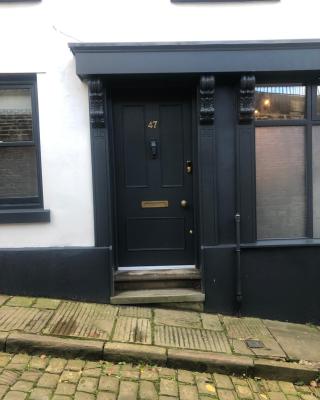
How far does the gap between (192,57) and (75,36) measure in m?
1.34

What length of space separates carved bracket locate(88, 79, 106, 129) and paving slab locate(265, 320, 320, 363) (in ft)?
9.95

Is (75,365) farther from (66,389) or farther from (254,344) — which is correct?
(254,344)

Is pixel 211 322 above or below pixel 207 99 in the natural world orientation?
below

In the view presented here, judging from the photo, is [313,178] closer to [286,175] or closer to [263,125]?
[286,175]

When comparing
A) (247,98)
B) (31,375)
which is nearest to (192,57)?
(247,98)

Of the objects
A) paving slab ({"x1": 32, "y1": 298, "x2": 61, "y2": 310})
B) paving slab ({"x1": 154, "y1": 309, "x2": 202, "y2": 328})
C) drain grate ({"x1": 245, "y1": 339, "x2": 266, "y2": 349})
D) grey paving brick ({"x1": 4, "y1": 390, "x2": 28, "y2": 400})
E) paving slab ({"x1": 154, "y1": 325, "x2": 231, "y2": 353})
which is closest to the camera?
grey paving brick ({"x1": 4, "y1": 390, "x2": 28, "y2": 400})

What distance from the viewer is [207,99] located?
15.2 feet

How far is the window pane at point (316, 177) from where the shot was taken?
4.93m

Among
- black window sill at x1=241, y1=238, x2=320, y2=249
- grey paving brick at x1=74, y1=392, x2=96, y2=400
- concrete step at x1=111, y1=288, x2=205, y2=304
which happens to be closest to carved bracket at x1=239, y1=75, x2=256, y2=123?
black window sill at x1=241, y1=238, x2=320, y2=249

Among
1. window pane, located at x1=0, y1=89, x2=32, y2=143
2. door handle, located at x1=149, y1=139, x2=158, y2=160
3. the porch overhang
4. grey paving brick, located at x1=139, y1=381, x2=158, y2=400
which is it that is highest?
the porch overhang

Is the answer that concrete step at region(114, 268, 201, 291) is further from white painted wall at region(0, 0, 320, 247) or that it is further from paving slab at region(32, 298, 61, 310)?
white painted wall at region(0, 0, 320, 247)

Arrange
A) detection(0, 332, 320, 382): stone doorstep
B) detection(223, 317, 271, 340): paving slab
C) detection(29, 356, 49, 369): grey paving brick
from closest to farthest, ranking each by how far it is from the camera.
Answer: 1. detection(29, 356, 49, 369): grey paving brick
2. detection(0, 332, 320, 382): stone doorstep
3. detection(223, 317, 271, 340): paving slab

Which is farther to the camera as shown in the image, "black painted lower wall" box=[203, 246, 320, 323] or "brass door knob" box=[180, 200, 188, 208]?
"brass door knob" box=[180, 200, 188, 208]

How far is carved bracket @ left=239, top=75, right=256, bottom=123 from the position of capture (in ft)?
15.0
